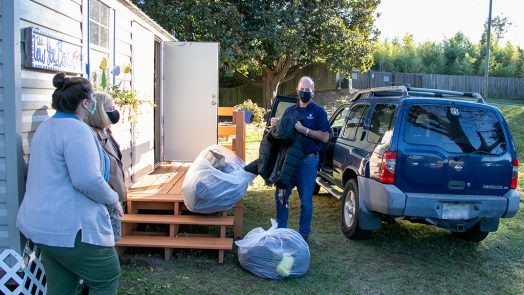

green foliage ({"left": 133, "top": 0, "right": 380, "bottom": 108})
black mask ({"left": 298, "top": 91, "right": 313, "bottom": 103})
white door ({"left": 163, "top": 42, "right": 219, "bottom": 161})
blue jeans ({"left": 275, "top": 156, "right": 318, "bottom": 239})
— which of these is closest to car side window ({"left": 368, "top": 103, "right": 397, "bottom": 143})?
blue jeans ({"left": 275, "top": 156, "right": 318, "bottom": 239})

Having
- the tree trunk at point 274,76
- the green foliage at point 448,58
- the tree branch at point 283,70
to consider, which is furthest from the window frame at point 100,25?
the green foliage at point 448,58

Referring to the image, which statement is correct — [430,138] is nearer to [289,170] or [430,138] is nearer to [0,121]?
[289,170]

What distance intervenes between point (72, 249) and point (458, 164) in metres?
3.84

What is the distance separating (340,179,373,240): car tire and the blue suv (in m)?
0.11

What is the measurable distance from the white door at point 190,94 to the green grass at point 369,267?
171 centimetres

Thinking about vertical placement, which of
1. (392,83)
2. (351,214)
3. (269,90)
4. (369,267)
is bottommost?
(369,267)

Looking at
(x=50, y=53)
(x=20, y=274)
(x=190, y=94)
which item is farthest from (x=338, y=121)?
(x=20, y=274)

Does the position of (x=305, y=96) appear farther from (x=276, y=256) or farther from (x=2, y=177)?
(x=2, y=177)

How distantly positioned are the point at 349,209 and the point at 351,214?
0.24ft

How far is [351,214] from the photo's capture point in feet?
18.9

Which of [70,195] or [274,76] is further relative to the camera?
[274,76]

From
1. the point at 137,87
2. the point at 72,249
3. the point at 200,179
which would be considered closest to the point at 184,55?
the point at 137,87

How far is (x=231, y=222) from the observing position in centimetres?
502

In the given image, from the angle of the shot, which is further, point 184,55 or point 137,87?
point 184,55
